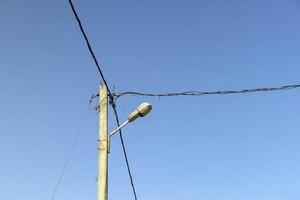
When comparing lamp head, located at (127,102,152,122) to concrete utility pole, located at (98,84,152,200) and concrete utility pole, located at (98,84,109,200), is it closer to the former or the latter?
concrete utility pole, located at (98,84,152,200)

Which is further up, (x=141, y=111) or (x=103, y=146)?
(x=141, y=111)

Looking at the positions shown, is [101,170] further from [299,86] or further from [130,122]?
[299,86]

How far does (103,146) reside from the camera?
363 inches

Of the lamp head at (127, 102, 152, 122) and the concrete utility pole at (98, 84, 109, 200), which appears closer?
the concrete utility pole at (98, 84, 109, 200)

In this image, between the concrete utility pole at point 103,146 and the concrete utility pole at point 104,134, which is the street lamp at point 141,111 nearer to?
the concrete utility pole at point 104,134

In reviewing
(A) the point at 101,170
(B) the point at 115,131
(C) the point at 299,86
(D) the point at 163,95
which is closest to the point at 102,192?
(A) the point at 101,170

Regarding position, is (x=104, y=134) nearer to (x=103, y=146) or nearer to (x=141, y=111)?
(x=103, y=146)

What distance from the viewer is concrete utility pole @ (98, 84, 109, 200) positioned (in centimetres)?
867

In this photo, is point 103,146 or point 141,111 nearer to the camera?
point 103,146

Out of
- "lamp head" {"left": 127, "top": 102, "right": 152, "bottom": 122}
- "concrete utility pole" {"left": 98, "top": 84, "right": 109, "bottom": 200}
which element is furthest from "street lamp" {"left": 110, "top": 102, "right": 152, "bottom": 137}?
"concrete utility pole" {"left": 98, "top": 84, "right": 109, "bottom": 200}

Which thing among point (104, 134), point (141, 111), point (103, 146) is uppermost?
point (141, 111)

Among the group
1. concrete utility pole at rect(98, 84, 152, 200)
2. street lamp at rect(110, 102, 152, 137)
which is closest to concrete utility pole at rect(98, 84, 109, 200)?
concrete utility pole at rect(98, 84, 152, 200)

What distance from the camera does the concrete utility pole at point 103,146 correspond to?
341 inches

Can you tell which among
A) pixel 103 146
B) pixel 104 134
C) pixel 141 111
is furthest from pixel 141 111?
pixel 103 146
